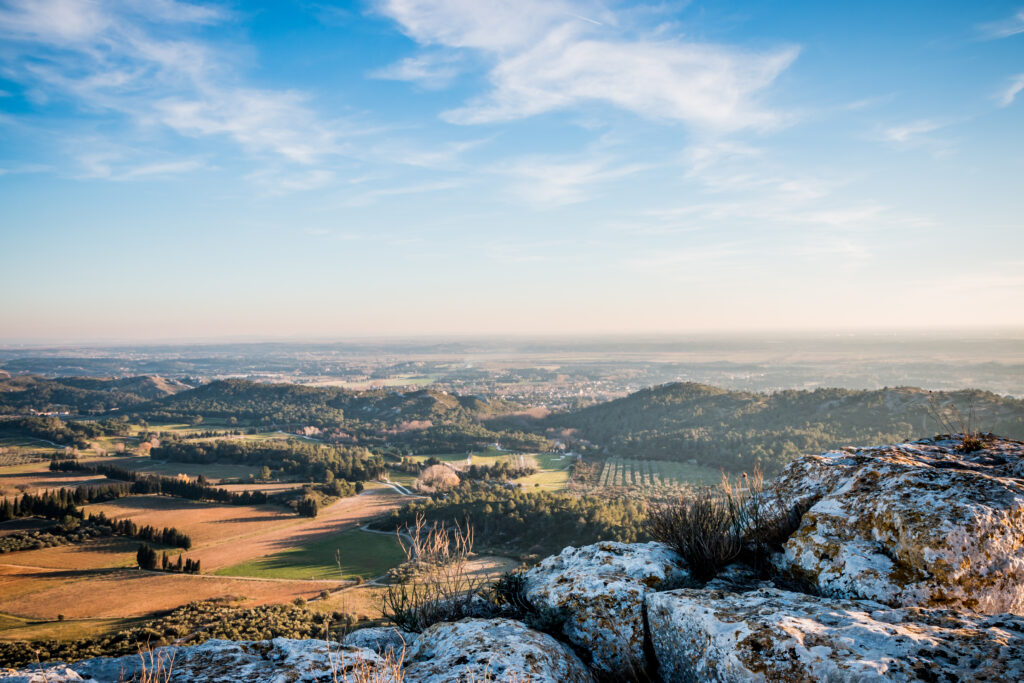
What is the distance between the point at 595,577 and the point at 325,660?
10.0 ft

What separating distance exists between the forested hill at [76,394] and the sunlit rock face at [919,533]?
16999cm

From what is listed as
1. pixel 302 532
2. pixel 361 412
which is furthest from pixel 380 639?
A: pixel 361 412

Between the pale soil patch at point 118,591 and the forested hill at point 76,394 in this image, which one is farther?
the forested hill at point 76,394

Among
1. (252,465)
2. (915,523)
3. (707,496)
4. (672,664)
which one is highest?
(915,523)

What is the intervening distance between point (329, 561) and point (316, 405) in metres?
100

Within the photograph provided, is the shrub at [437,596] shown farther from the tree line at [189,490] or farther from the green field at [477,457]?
the green field at [477,457]

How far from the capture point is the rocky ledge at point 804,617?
315 cm

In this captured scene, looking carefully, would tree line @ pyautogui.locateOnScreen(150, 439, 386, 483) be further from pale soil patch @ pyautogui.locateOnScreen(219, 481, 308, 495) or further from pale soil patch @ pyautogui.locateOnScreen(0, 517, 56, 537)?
pale soil patch @ pyautogui.locateOnScreen(0, 517, 56, 537)

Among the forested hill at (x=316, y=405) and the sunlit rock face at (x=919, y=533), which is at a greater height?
the sunlit rock face at (x=919, y=533)

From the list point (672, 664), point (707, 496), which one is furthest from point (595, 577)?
point (707, 496)

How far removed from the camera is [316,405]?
13412cm

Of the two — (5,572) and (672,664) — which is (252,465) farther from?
(672,664)

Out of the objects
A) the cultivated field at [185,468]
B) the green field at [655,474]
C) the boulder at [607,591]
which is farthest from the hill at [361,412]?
the boulder at [607,591]

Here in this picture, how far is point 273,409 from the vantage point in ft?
424
